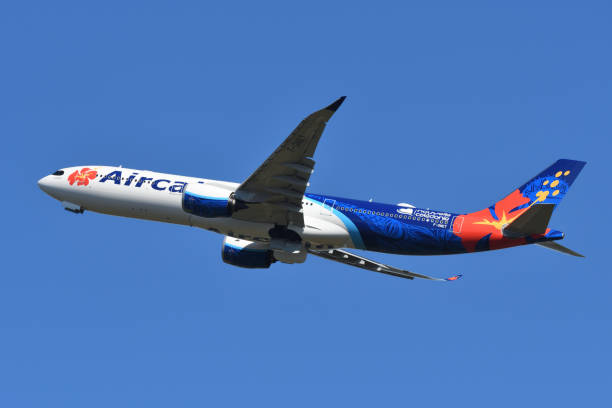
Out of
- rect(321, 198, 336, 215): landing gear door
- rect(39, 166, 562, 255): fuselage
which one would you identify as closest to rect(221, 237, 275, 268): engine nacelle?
rect(39, 166, 562, 255): fuselage

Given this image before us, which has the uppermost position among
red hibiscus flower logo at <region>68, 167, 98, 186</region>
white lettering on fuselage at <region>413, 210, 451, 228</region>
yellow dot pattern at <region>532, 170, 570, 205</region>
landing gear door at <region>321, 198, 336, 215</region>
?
red hibiscus flower logo at <region>68, 167, 98, 186</region>

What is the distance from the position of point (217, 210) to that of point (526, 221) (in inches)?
600

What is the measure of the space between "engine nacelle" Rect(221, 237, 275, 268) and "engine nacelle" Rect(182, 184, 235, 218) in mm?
6846

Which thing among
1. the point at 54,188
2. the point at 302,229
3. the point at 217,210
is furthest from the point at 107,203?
the point at 302,229

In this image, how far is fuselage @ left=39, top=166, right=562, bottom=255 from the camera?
4438cm

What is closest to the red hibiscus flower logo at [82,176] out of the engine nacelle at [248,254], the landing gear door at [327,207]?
the engine nacelle at [248,254]

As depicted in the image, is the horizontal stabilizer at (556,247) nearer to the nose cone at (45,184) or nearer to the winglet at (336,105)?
the winglet at (336,105)

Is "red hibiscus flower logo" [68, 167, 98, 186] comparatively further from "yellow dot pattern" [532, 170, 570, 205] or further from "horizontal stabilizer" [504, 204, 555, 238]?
"yellow dot pattern" [532, 170, 570, 205]

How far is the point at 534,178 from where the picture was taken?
152 ft

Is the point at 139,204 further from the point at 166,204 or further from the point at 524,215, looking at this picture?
the point at 524,215

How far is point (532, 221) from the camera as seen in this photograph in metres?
42.3

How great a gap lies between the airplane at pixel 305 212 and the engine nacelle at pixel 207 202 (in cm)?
5

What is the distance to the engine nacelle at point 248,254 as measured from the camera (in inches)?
2010

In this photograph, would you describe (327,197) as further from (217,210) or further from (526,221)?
(526,221)
